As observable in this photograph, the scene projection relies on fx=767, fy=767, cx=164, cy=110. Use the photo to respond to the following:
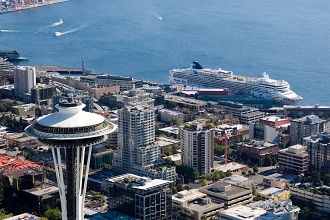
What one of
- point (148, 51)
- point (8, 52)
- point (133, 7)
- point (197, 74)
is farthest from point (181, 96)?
point (133, 7)

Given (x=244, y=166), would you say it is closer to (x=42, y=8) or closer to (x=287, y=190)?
(x=287, y=190)

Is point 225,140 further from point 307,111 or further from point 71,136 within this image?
point 71,136

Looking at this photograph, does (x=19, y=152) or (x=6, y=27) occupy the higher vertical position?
(x=6, y=27)

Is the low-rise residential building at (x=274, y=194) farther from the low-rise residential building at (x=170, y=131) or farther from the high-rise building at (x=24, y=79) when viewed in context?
the high-rise building at (x=24, y=79)

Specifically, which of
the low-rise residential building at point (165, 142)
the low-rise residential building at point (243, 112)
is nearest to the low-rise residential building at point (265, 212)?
the low-rise residential building at point (165, 142)

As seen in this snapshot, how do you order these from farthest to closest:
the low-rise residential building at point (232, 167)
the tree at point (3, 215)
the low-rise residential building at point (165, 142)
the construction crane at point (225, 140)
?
the low-rise residential building at point (165, 142) < the construction crane at point (225, 140) < the low-rise residential building at point (232, 167) < the tree at point (3, 215)

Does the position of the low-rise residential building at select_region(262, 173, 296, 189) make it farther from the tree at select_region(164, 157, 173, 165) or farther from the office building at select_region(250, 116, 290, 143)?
the office building at select_region(250, 116, 290, 143)
